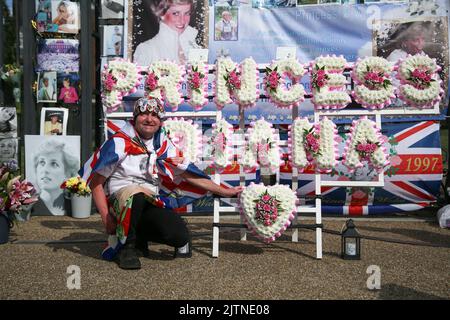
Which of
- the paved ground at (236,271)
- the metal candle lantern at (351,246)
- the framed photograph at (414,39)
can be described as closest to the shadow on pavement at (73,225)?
the paved ground at (236,271)

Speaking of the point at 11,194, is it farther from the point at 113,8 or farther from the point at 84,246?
the point at 113,8

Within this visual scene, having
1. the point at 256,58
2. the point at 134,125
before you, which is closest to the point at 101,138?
the point at 256,58

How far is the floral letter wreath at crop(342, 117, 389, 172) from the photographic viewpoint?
4.28 metres

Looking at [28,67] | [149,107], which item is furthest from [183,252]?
[28,67]

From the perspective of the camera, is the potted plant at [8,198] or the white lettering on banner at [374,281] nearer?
the white lettering on banner at [374,281]

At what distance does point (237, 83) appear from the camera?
436 centimetres

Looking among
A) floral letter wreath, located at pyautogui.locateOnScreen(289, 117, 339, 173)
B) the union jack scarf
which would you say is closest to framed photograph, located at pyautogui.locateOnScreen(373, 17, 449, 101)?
floral letter wreath, located at pyautogui.locateOnScreen(289, 117, 339, 173)

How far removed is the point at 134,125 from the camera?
13.0ft

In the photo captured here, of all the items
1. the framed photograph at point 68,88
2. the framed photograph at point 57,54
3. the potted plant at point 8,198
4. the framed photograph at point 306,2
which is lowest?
the potted plant at point 8,198

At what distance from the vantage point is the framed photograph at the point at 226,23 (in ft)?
21.1

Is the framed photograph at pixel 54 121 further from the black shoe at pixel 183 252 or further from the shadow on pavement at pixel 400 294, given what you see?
the shadow on pavement at pixel 400 294

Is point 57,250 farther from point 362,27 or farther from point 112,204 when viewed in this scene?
point 362,27

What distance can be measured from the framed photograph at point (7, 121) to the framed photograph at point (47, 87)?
40 centimetres

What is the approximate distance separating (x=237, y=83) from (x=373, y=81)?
126cm
